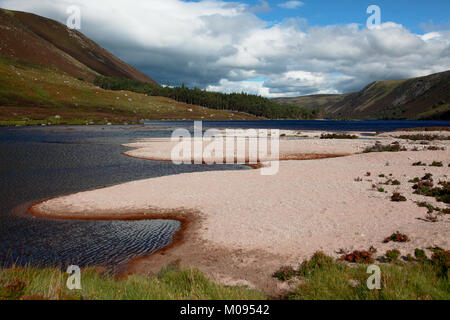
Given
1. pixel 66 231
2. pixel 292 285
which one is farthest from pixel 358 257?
pixel 66 231

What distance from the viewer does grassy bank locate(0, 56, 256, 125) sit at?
114938mm

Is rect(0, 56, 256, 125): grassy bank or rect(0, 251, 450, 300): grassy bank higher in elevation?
rect(0, 56, 256, 125): grassy bank

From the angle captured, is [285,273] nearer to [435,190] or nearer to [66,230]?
[66,230]

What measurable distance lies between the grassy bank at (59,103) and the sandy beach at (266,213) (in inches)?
3877

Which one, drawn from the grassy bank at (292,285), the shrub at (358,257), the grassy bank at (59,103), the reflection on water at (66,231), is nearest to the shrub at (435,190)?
the grassy bank at (292,285)

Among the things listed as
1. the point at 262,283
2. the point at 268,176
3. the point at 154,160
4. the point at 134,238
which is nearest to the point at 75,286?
the point at 262,283

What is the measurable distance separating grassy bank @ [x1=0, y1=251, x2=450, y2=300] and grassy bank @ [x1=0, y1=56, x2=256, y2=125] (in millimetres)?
109436

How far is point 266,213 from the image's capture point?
55.3 ft

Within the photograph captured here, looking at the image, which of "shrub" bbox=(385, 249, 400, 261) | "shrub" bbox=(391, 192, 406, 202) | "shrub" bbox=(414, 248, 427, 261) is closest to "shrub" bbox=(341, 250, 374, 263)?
"shrub" bbox=(385, 249, 400, 261)

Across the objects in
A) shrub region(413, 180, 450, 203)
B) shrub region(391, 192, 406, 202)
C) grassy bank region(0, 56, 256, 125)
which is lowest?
shrub region(391, 192, 406, 202)

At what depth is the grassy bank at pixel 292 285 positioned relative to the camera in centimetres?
703

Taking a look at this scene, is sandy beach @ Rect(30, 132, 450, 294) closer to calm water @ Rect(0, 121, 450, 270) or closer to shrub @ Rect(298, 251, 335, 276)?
shrub @ Rect(298, 251, 335, 276)

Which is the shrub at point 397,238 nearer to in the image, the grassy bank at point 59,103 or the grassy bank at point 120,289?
the grassy bank at point 120,289
